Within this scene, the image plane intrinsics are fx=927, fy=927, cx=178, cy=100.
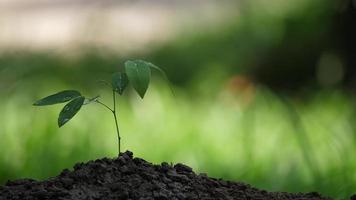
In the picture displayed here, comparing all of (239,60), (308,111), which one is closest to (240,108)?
(308,111)

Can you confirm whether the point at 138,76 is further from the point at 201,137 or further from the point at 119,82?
the point at 201,137

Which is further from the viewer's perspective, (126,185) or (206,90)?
(206,90)

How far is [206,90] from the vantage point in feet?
12.0

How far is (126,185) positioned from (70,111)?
192 mm

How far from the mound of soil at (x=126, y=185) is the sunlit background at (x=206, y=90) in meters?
0.98

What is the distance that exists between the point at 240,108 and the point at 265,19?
0.89m

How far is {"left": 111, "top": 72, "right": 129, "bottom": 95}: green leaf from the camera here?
4.73ft

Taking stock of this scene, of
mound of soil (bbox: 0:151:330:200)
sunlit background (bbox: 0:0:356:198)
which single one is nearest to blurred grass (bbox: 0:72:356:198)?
sunlit background (bbox: 0:0:356:198)

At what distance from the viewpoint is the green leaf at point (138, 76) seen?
1.40 m

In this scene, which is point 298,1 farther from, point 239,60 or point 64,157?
point 64,157

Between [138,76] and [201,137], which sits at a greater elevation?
[201,137]

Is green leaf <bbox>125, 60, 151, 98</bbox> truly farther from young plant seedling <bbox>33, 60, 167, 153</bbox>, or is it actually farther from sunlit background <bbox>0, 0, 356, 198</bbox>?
sunlit background <bbox>0, 0, 356, 198</bbox>

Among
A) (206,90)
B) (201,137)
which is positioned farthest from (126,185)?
(206,90)

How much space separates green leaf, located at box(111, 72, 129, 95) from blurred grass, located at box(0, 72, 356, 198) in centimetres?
115
